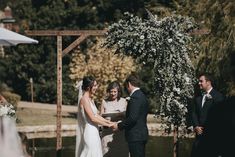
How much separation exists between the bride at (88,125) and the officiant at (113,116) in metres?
0.50

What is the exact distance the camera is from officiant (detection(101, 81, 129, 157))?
9.91 m

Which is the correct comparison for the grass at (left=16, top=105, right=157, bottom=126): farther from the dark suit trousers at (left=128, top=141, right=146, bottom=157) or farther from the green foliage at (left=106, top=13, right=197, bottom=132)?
the dark suit trousers at (left=128, top=141, right=146, bottom=157)

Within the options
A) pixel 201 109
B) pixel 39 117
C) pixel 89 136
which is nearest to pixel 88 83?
pixel 89 136

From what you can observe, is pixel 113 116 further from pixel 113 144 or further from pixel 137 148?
pixel 137 148

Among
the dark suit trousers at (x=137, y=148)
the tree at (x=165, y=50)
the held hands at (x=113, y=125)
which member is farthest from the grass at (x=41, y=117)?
the dark suit trousers at (x=137, y=148)

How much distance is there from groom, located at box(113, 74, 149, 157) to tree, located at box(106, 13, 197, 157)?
1.63 metres

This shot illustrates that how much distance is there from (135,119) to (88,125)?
1.06 metres

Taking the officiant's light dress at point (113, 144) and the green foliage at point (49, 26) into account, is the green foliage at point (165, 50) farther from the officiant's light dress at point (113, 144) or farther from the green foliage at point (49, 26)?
the green foliage at point (49, 26)

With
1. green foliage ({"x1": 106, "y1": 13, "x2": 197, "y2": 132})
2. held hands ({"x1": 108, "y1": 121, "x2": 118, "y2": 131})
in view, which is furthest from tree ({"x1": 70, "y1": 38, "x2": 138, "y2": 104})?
held hands ({"x1": 108, "y1": 121, "x2": 118, "y2": 131})

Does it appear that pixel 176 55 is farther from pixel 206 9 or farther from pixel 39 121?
pixel 39 121

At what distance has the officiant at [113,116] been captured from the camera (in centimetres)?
991

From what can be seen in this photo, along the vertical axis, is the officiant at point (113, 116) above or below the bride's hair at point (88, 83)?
below

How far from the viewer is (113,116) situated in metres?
10.1

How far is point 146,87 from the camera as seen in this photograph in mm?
26406
